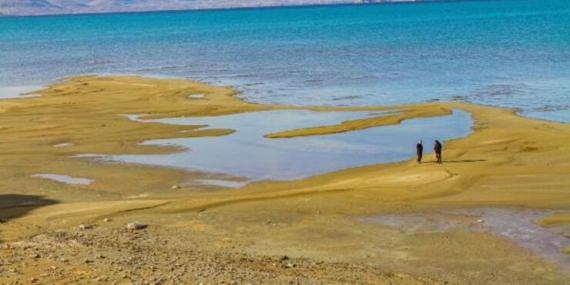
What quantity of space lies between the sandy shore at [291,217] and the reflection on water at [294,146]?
1.27m

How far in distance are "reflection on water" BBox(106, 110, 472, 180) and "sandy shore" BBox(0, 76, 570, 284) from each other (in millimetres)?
1266

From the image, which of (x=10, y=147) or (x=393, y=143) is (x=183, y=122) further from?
(x=393, y=143)

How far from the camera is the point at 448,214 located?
75.9 feet

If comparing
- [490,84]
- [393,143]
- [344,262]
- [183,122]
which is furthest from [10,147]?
[490,84]

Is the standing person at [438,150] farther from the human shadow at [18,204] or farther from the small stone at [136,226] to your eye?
the human shadow at [18,204]

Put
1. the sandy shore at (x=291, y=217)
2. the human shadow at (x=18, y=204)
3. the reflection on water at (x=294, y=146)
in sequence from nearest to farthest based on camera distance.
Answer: the sandy shore at (x=291, y=217), the human shadow at (x=18, y=204), the reflection on water at (x=294, y=146)

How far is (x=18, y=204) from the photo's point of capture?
2552 centimetres

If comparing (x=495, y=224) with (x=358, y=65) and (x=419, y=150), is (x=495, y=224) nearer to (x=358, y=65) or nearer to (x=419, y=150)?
(x=419, y=150)

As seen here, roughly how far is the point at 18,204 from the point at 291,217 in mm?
8778

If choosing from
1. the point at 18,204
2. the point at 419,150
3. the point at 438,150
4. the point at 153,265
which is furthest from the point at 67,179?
the point at 153,265

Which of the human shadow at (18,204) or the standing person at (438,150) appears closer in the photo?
the human shadow at (18,204)

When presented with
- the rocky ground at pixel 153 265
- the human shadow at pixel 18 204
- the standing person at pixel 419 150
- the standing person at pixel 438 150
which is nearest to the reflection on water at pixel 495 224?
the rocky ground at pixel 153 265

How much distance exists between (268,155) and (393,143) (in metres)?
5.64

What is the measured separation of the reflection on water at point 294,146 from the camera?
104ft
